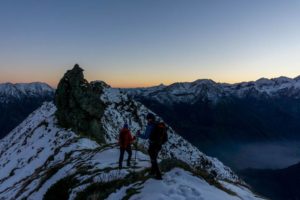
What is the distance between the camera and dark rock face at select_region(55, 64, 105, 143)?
3383 inches

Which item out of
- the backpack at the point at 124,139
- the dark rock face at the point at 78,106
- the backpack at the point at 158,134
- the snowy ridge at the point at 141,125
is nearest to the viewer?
the backpack at the point at 158,134

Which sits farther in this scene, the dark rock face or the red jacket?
the dark rock face

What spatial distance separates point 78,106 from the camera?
303 ft

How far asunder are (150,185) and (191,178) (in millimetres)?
2620

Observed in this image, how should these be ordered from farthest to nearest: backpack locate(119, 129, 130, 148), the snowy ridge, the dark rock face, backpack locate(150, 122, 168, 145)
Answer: the snowy ridge → the dark rock face → backpack locate(119, 129, 130, 148) → backpack locate(150, 122, 168, 145)

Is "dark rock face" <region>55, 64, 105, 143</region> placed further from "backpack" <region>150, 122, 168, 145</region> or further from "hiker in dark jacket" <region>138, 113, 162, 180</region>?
"backpack" <region>150, 122, 168, 145</region>

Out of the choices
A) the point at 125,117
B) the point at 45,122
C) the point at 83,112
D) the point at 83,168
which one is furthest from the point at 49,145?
the point at 125,117

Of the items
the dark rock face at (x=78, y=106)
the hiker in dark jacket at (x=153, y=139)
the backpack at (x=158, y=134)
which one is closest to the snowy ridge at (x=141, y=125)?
the dark rock face at (x=78, y=106)

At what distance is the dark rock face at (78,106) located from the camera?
282 ft

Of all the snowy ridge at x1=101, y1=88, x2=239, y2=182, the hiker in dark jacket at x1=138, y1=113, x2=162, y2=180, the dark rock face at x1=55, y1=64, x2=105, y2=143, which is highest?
the hiker in dark jacket at x1=138, y1=113, x2=162, y2=180

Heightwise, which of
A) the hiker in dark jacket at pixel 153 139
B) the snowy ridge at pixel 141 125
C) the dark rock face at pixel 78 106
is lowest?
the snowy ridge at pixel 141 125

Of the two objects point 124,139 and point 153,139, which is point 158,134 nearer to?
point 153,139

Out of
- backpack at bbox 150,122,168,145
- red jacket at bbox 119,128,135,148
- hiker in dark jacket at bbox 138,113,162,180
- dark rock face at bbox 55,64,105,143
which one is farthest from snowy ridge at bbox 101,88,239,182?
backpack at bbox 150,122,168,145

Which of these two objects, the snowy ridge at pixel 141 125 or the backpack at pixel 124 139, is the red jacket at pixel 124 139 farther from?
the snowy ridge at pixel 141 125
